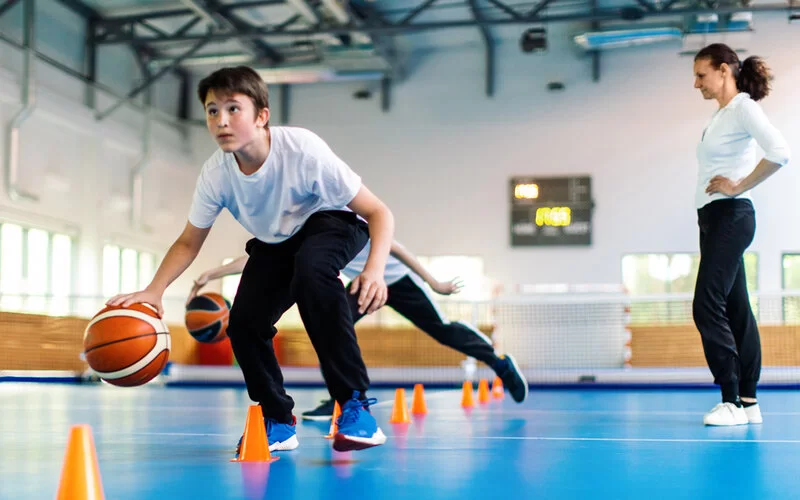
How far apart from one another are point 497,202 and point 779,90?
18.5 ft

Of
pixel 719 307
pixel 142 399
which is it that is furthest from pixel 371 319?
pixel 719 307

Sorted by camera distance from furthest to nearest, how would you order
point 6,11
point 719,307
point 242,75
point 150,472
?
point 6,11 → point 719,307 → point 242,75 → point 150,472

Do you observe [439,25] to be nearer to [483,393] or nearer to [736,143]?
[483,393]

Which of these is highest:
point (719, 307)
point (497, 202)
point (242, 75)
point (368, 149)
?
point (368, 149)

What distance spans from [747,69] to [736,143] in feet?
1.34

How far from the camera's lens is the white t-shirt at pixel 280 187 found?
11.0ft

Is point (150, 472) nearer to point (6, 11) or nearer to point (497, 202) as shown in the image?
point (6, 11)

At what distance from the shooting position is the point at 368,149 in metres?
18.4

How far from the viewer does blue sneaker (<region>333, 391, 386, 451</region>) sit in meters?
3.03

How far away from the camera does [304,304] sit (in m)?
3.17

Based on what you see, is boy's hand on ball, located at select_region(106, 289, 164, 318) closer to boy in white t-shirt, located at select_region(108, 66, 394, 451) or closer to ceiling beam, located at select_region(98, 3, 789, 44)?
boy in white t-shirt, located at select_region(108, 66, 394, 451)

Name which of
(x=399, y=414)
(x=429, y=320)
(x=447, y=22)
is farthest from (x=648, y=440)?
(x=447, y=22)

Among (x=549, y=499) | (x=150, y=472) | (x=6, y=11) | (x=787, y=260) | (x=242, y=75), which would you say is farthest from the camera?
(x=787, y=260)

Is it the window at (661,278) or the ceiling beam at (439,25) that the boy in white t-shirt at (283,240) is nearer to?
the ceiling beam at (439,25)
